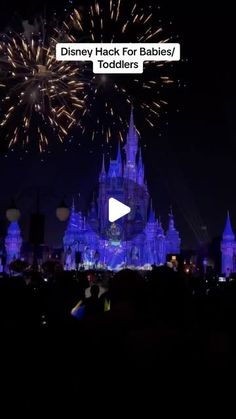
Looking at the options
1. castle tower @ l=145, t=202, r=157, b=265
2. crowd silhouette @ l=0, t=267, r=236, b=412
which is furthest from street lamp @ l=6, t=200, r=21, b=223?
castle tower @ l=145, t=202, r=157, b=265

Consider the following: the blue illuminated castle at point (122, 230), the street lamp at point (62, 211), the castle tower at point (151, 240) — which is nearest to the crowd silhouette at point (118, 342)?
the street lamp at point (62, 211)

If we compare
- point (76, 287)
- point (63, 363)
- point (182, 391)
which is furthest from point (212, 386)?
point (76, 287)

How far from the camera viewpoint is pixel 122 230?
Result: 4149 inches

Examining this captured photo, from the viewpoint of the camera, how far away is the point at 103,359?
165 inches

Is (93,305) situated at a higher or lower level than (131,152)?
lower

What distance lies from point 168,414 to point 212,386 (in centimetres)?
35

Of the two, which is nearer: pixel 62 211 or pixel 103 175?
pixel 62 211

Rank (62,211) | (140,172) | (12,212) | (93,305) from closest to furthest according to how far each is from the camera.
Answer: (93,305), (62,211), (12,212), (140,172)

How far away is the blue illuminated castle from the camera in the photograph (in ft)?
332

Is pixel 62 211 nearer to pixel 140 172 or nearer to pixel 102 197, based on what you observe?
pixel 102 197

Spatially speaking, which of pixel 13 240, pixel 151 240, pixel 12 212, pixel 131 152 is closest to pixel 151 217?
pixel 151 240

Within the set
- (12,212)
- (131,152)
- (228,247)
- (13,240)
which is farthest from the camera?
(131,152)

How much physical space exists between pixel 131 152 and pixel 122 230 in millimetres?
20211

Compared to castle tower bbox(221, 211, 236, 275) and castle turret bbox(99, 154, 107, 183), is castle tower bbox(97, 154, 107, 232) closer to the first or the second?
castle turret bbox(99, 154, 107, 183)
